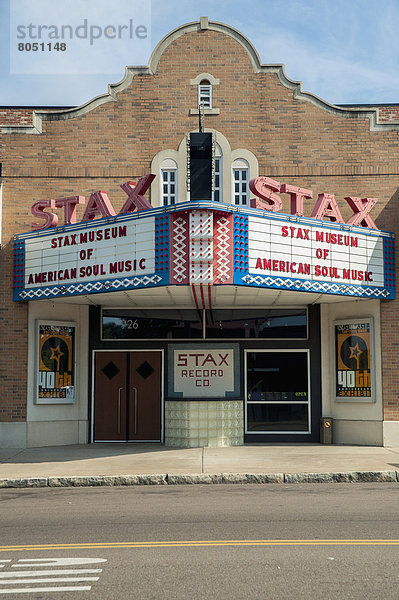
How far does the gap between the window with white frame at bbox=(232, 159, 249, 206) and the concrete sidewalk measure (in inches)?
249

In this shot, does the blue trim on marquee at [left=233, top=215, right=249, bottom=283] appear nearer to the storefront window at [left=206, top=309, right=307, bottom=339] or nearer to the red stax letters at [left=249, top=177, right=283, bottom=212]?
the red stax letters at [left=249, top=177, right=283, bottom=212]

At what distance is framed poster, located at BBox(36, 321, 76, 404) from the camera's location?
1759cm

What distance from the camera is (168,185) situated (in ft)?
60.1

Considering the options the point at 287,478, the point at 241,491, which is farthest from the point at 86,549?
the point at 287,478

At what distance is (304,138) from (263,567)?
13.4m

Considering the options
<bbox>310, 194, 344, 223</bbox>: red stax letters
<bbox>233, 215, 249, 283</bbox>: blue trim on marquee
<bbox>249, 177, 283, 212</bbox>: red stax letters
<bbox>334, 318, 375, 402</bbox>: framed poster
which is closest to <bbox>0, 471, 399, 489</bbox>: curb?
<bbox>233, 215, 249, 283</bbox>: blue trim on marquee

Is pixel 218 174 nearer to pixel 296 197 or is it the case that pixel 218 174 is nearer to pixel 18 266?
pixel 296 197

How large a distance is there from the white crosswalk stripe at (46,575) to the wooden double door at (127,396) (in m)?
11.0

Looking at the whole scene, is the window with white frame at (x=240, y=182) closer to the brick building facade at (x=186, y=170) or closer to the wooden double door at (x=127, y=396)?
the brick building facade at (x=186, y=170)

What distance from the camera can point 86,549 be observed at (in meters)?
7.70

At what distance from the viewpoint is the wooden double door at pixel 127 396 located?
59.9 feet

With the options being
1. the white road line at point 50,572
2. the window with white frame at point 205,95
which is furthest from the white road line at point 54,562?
the window with white frame at point 205,95

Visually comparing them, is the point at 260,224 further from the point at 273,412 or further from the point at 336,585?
the point at 336,585

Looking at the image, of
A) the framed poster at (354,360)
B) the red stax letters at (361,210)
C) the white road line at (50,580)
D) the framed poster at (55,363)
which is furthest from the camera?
the framed poster at (55,363)
